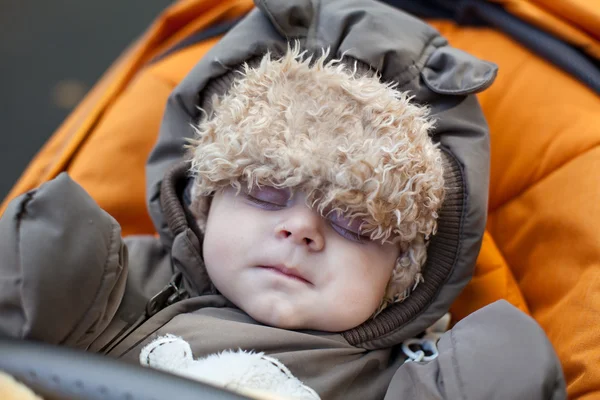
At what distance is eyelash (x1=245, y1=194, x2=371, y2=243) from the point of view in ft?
2.50

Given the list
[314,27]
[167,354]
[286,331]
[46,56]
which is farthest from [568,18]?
[46,56]

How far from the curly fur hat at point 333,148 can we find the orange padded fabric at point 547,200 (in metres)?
0.26

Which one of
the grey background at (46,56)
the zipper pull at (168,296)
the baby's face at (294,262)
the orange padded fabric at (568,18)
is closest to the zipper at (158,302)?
the zipper pull at (168,296)

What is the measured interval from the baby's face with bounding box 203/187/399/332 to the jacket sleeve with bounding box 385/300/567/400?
11cm

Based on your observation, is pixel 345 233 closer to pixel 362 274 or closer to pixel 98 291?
pixel 362 274

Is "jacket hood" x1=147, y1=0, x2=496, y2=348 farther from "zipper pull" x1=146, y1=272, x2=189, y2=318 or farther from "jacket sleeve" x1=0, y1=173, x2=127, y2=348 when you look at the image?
"jacket sleeve" x1=0, y1=173, x2=127, y2=348

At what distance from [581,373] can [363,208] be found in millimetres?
379

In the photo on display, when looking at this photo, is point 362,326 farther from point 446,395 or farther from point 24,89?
point 24,89

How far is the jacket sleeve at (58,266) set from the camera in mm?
646

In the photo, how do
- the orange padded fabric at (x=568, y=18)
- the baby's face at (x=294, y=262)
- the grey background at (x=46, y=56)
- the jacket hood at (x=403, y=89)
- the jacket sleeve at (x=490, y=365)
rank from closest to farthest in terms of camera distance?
1. the jacket sleeve at (x=490, y=365)
2. the baby's face at (x=294, y=262)
3. the jacket hood at (x=403, y=89)
4. the orange padded fabric at (x=568, y=18)
5. the grey background at (x=46, y=56)

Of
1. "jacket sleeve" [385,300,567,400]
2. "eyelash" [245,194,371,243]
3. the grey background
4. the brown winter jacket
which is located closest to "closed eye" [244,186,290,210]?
"eyelash" [245,194,371,243]

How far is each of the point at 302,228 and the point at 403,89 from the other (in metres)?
0.29

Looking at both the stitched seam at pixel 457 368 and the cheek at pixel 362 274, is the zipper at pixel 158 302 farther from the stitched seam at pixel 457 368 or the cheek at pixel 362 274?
the stitched seam at pixel 457 368

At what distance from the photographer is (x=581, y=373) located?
2.66 feet
